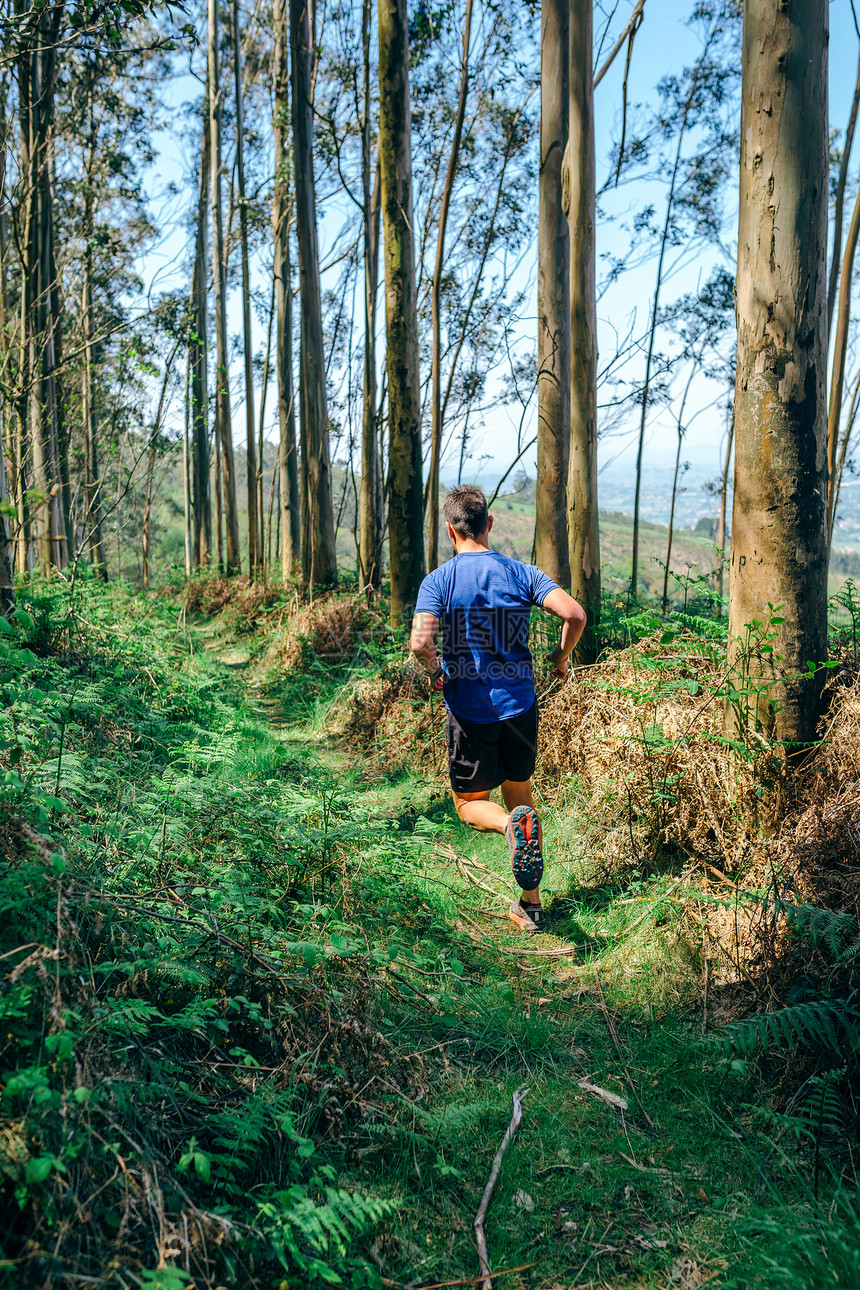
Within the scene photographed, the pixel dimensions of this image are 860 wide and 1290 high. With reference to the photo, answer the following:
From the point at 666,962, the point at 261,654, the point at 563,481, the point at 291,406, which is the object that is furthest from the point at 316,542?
the point at 666,962

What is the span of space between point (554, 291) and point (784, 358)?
341 centimetres

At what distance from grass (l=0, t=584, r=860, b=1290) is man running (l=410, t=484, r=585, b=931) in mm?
603

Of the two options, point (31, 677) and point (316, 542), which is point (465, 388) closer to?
point (316, 542)

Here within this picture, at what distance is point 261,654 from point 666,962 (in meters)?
8.36

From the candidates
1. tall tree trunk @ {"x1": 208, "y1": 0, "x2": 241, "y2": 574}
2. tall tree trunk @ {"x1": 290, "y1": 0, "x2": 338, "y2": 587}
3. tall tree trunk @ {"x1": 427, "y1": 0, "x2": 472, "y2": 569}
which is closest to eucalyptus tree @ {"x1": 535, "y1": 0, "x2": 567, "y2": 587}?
tall tree trunk @ {"x1": 427, "y1": 0, "x2": 472, "y2": 569}

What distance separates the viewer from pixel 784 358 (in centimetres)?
372

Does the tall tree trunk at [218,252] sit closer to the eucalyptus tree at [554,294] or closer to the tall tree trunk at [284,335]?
the tall tree trunk at [284,335]

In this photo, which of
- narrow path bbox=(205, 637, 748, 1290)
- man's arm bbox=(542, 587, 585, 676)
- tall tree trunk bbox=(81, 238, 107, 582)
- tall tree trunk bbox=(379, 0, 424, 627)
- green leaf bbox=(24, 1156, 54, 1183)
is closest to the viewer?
green leaf bbox=(24, 1156, 54, 1183)

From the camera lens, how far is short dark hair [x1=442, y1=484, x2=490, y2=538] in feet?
13.4

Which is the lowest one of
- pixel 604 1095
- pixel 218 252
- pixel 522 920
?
pixel 604 1095

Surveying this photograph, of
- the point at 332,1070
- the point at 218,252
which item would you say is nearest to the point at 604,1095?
the point at 332,1070

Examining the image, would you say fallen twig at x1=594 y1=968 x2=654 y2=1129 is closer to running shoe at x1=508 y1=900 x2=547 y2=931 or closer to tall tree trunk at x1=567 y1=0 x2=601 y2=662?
running shoe at x1=508 y1=900 x2=547 y2=931

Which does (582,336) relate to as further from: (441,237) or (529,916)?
(529,916)

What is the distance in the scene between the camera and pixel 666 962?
3.41m
